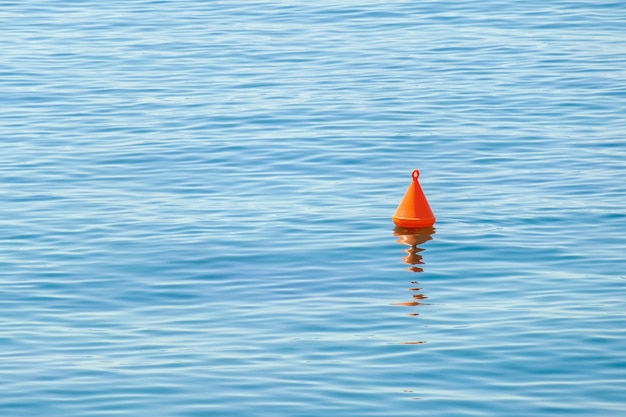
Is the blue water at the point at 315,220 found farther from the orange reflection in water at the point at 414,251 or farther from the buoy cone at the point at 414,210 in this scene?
the buoy cone at the point at 414,210

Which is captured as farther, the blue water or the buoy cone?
the buoy cone

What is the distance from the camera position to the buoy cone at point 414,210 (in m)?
12.5

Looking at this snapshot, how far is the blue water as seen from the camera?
878 centimetres

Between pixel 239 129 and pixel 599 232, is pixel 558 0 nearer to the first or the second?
pixel 239 129

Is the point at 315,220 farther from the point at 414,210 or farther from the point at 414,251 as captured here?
the point at 414,251

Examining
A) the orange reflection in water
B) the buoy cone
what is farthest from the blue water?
the buoy cone

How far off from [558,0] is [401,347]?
57.0 feet

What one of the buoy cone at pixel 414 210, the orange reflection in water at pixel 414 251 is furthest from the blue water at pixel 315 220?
the buoy cone at pixel 414 210

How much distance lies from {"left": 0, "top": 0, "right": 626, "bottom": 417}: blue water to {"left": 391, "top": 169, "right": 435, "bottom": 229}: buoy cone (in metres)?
0.14

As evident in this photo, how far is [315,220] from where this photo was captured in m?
12.8

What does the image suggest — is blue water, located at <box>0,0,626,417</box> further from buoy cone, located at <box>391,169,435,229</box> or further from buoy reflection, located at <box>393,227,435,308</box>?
buoy cone, located at <box>391,169,435,229</box>

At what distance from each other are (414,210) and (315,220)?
1.01 meters

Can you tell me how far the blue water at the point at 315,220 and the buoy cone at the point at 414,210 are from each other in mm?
142

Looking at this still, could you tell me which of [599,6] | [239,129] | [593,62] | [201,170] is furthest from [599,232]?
[599,6]
